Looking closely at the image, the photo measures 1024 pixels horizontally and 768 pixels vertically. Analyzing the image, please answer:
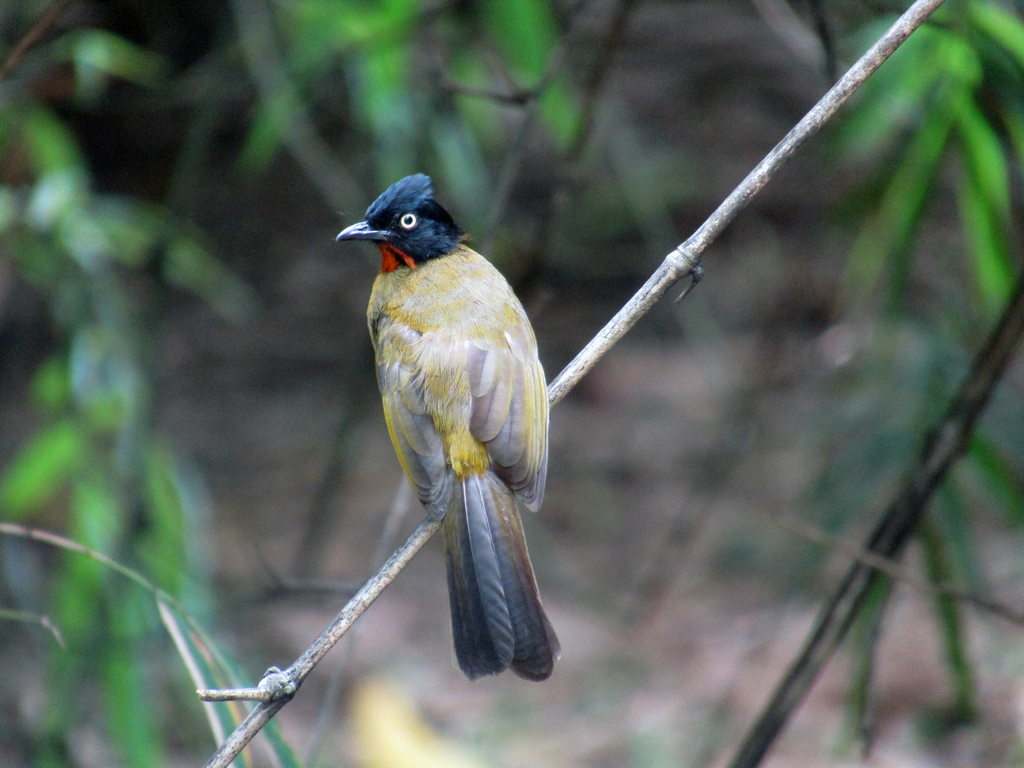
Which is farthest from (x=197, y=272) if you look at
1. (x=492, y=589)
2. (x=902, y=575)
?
(x=902, y=575)

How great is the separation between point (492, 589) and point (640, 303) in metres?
0.84

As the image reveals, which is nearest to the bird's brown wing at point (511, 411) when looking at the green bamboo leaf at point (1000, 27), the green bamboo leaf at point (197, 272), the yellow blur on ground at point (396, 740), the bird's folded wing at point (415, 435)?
the bird's folded wing at point (415, 435)

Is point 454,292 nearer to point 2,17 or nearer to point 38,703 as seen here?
point 2,17

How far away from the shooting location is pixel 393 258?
146 inches

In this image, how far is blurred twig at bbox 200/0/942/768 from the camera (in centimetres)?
197

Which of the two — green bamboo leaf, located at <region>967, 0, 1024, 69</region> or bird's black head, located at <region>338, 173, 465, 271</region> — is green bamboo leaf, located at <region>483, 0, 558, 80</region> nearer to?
bird's black head, located at <region>338, 173, 465, 271</region>

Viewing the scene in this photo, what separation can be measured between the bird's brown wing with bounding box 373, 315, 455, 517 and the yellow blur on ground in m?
1.32

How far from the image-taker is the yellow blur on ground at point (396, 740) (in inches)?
146

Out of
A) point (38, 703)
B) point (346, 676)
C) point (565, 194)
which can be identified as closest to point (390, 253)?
point (565, 194)

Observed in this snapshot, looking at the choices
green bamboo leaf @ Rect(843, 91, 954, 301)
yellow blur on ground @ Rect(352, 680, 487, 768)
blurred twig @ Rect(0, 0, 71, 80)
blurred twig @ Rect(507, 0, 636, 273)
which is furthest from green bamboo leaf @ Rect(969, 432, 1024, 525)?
blurred twig @ Rect(0, 0, 71, 80)

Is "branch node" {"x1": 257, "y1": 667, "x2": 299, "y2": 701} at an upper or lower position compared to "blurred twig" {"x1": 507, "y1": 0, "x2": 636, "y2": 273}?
lower

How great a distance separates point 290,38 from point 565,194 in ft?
6.34

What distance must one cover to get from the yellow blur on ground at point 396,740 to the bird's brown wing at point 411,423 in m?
1.32

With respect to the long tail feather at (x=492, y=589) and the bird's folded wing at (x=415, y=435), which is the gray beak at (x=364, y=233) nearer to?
the bird's folded wing at (x=415, y=435)
